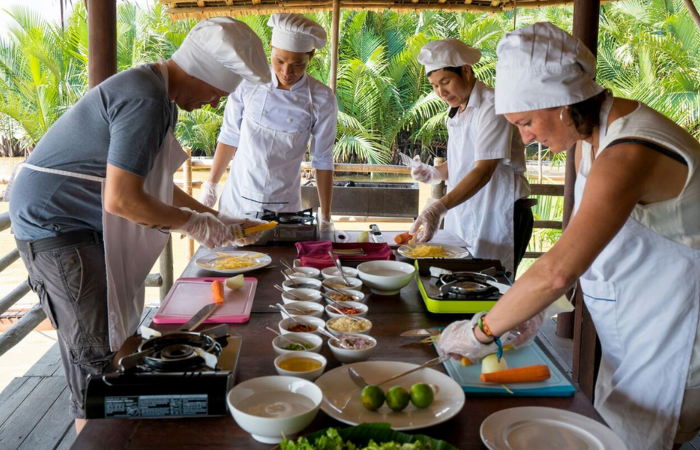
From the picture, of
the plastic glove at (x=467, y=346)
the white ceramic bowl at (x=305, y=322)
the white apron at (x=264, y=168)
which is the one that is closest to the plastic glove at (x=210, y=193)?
the white apron at (x=264, y=168)

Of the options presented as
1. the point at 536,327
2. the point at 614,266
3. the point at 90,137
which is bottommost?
the point at 536,327

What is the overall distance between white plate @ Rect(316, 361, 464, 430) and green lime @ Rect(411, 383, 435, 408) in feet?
0.07

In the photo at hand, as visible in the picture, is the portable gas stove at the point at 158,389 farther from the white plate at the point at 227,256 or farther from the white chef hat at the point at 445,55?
the white chef hat at the point at 445,55

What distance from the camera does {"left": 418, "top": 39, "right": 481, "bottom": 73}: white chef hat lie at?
10.1 feet

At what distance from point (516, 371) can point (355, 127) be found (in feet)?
48.1

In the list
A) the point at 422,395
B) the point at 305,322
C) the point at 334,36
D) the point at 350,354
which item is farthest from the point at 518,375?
the point at 334,36

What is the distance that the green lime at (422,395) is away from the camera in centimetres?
131

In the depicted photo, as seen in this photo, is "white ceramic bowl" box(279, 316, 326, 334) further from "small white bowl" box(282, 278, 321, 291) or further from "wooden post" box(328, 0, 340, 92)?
"wooden post" box(328, 0, 340, 92)

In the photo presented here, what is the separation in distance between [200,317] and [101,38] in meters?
2.34

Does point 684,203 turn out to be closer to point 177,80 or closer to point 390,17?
point 177,80

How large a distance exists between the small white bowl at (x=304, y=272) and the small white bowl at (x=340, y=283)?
0.29 ft

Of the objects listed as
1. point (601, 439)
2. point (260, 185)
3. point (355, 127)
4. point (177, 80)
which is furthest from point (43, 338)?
point (355, 127)

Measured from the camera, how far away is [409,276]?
215cm

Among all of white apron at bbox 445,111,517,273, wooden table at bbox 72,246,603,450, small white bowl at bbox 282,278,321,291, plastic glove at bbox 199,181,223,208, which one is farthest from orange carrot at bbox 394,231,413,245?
plastic glove at bbox 199,181,223,208
